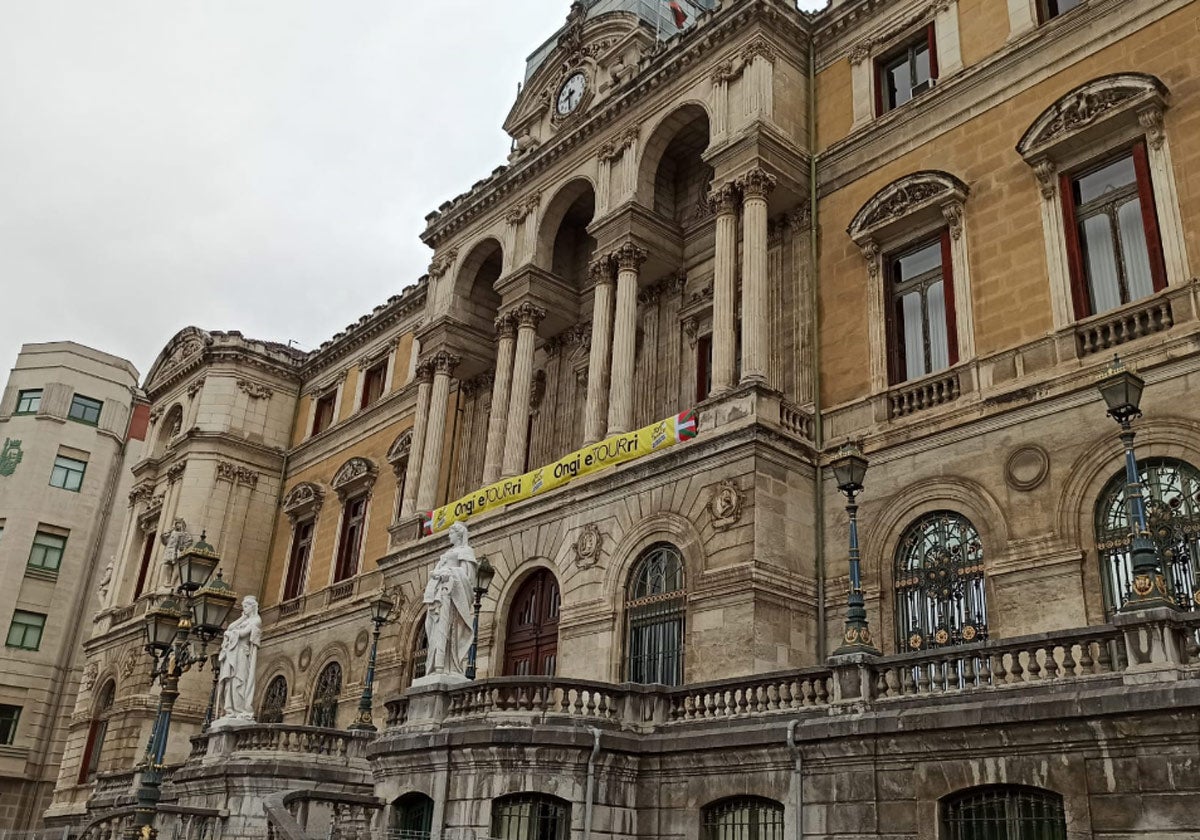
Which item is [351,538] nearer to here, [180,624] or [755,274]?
[755,274]

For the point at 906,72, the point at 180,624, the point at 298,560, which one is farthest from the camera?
the point at 298,560

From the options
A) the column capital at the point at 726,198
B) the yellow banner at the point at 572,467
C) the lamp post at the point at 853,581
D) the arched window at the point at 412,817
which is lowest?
the arched window at the point at 412,817

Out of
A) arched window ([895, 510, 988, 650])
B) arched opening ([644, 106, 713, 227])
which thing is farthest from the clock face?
arched window ([895, 510, 988, 650])

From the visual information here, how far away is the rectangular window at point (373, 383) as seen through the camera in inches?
1455

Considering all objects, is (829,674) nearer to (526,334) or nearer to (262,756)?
(262,756)

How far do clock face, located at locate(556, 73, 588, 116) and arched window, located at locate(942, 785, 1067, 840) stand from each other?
20.9 m

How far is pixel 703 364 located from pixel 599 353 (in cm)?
225

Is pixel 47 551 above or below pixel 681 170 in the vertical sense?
below

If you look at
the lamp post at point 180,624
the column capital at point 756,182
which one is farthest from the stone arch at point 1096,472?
the lamp post at point 180,624

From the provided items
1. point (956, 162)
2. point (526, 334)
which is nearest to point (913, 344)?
point (956, 162)

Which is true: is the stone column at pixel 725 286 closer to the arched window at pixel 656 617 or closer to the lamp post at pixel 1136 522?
the arched window at pixel 656 617

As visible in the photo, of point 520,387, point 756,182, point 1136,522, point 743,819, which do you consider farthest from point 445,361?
point 1136,522

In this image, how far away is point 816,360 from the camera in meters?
21.2

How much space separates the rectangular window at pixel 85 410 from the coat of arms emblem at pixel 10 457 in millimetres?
2629
